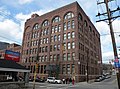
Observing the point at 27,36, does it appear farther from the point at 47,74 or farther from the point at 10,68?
the point at 10,68

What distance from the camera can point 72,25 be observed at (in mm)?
55500

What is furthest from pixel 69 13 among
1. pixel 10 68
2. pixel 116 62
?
pixel 116 62

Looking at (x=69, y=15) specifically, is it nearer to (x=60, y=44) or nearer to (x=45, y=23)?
(x=60, y=44)

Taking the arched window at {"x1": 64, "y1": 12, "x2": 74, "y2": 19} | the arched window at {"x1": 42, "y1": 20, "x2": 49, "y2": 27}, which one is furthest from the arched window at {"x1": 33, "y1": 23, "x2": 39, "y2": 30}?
the arched window at {"x1": 64, "y1": 12, "x2": 74, "y2": 19}

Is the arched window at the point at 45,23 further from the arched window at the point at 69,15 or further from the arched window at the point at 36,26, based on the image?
the arched window at the point at 69,15

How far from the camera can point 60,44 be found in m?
56.1

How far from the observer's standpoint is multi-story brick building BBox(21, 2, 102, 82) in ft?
168

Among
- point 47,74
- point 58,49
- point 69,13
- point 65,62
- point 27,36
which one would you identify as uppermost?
point 69,13

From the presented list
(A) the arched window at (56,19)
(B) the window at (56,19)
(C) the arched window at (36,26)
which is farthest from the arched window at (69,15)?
(C) the arched window at (36,26)

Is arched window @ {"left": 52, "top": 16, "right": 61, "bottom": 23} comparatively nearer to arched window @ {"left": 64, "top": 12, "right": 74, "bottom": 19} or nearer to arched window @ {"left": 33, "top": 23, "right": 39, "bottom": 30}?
arched window @ {"left": 64, "top": 12, "right": 74, "bottom": 19}

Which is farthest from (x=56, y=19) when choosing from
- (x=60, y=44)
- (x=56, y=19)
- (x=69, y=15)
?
(x=60, y=44)

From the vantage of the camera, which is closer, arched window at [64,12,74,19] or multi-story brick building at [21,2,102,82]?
multi-story brick building at [21,2,102,82]

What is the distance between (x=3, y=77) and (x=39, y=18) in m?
49.0

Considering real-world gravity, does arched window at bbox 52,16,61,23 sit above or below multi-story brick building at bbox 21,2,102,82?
above
